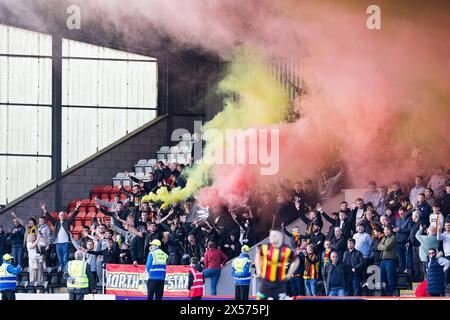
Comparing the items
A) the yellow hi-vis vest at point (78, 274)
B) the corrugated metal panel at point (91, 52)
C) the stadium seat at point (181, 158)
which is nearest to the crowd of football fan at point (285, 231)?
the stadium seat at point (181, 158)

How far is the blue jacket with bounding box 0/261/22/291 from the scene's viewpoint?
918 inches

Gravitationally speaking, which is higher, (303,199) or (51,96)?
(51,96)

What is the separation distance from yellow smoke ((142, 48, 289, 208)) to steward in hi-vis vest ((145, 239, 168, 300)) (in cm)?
548

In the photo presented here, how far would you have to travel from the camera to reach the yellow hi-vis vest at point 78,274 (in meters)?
23.2

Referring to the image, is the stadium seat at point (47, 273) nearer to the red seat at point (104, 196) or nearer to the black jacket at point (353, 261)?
the red seat at point (104, 196)

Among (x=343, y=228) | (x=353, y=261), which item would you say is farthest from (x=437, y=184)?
(x=353, y=261)

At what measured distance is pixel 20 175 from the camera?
1222 inches

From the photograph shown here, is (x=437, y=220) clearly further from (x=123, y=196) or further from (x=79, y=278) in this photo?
(x=123, y=196)

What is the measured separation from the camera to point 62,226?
27.1 metres

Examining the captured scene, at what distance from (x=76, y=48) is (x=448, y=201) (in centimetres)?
1248

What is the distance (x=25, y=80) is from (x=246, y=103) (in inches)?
255

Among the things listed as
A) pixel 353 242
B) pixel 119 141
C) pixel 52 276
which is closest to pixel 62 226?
pixel 52 276
